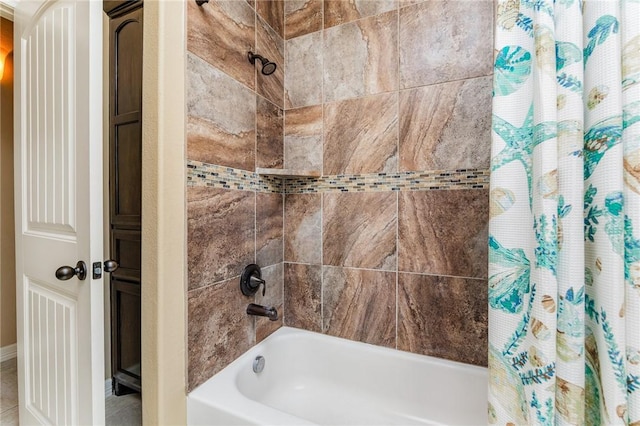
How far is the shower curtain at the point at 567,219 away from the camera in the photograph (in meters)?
0.68

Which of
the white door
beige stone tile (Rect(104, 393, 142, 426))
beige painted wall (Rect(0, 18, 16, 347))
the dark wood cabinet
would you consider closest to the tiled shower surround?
the white door

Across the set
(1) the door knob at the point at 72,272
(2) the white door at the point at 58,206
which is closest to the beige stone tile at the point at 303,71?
(2) the white door at the point at 58,206

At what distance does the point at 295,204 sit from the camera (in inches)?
65.1

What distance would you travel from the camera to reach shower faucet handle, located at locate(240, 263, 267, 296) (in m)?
1.32

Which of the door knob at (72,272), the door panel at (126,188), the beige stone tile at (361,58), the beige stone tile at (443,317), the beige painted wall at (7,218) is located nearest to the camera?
the door knob at (72,272)

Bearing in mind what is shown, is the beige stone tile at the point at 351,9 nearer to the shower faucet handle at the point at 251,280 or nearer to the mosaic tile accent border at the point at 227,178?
Answer: the mosaic tile accent border at the point at 227,178

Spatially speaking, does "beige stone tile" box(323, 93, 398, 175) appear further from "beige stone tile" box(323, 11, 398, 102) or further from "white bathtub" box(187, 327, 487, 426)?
"white bathtub" box(187, 327, 487, 426)

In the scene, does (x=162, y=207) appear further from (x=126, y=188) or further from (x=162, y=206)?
(x=126, y=188)

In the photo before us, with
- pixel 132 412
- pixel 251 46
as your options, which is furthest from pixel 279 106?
pixel 132 412

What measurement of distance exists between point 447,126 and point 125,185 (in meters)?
1.74

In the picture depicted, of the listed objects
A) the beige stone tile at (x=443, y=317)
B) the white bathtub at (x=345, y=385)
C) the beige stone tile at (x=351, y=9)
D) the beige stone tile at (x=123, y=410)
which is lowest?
the beige stone tile at (x=123, y=410)

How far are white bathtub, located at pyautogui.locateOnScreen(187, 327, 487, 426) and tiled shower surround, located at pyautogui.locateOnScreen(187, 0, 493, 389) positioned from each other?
7cm

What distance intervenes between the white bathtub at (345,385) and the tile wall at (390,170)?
0.08m

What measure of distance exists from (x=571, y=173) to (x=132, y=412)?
2230mm
